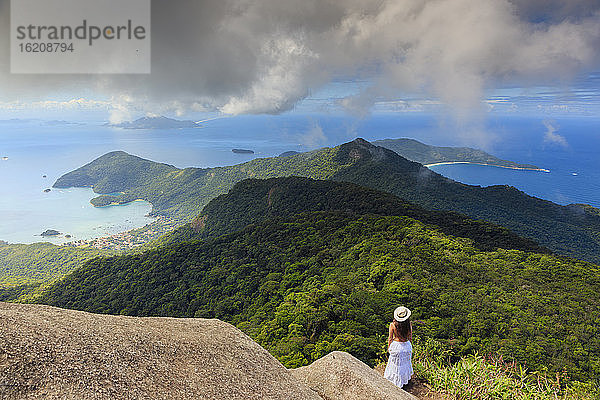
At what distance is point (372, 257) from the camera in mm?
27406

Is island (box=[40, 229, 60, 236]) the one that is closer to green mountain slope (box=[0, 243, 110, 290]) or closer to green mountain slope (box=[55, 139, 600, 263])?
green mountain slope (box=[0, 243, 110, 290])

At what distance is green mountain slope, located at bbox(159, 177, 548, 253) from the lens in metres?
38.7

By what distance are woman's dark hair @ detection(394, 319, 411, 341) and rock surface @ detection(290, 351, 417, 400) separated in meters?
1.02

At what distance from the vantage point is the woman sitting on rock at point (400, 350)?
7.11m

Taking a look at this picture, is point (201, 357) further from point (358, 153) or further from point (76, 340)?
point (358, 153)

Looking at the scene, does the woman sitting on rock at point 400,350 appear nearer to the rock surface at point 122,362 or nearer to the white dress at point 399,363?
the white dress at point 399,363

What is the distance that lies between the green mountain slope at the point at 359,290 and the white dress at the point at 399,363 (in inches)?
166

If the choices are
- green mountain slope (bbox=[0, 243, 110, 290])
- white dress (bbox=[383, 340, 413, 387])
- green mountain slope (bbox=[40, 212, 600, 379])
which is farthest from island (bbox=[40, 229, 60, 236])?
white dress (bbox=[383, 340, 413, 387])

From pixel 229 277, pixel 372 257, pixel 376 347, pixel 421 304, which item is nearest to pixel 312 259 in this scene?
pixel 372 257

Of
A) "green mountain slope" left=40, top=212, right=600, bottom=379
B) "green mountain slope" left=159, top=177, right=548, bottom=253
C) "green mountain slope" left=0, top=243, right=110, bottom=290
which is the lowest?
"green mountain slope" left=0, top=243, right=110, bottom=290

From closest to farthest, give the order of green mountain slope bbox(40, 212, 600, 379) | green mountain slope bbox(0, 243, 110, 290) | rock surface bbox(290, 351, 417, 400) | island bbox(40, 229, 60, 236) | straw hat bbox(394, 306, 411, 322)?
rock surface bbox(290, 351, 417, 400) → straw hat bbox(394, 306, 411, 322) → green mountain slope bbox(40, 212, 600, 379) → green mountain slope bbox(0, 243, 110, 290) → island bbox(40, 229, 60, 236)

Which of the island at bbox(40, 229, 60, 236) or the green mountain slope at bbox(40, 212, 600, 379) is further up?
the green mountain slope at bbox(40, 212, 600, 379)

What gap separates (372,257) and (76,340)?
25134mm

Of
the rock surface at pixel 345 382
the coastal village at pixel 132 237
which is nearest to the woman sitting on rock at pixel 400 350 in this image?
the rock surface at pixel 345 382
